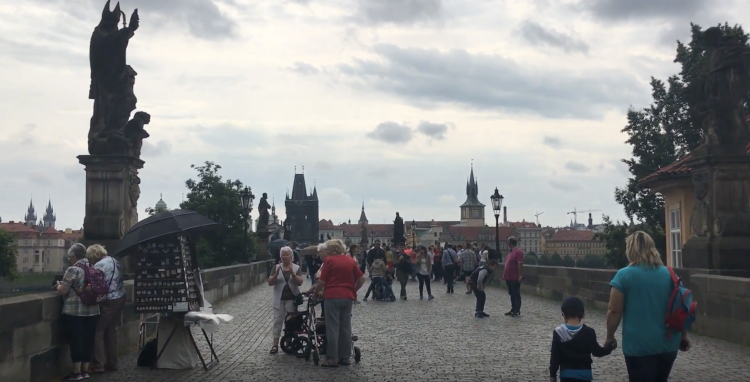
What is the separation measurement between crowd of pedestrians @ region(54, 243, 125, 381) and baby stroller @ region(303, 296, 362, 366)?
2.26m

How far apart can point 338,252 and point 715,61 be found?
8.41 meters

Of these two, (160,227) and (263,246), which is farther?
(263,246)

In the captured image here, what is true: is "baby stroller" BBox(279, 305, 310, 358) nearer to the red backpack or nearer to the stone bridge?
the stone bridge

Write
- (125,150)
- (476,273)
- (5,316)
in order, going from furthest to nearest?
(476,273) < (125,150) < (5,316)

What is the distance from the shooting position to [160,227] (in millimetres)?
10117

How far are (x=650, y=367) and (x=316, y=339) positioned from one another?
5.65 m

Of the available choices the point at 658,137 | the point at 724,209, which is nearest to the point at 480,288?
the point at 724,209

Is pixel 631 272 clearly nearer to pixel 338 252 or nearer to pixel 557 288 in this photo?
pixel 338 252

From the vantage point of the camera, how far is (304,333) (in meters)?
11.1

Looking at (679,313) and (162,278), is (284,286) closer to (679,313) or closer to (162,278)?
Answer: (162,278)

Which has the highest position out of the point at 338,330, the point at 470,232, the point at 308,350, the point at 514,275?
the point at 470,232

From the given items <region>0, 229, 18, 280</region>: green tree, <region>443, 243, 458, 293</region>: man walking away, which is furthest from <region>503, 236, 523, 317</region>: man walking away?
<region>0, 229, 18, 280</region>: green tree

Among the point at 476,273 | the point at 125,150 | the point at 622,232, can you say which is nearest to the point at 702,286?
the point at 476,273

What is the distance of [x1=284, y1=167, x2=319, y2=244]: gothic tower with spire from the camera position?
17000 centimetres
